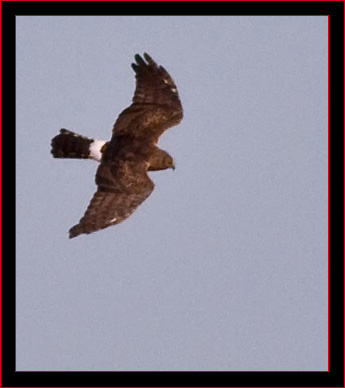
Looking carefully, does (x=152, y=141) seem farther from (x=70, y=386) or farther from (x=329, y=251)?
(x=70, y=386)

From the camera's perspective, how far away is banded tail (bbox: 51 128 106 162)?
1554 cm

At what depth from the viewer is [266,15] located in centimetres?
1452

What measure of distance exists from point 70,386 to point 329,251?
451 cm

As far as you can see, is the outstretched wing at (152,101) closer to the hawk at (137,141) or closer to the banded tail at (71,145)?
the hawk at (137,141)

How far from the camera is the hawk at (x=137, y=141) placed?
587 inches

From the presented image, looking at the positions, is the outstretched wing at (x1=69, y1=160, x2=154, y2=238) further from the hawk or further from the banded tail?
the banded tail

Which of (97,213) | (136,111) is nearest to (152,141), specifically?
(136,111)

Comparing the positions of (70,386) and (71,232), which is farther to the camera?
(71,232)

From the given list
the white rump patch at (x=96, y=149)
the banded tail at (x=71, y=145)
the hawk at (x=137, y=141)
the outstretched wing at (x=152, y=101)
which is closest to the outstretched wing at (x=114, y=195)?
the hawk at (x=137, y=141)

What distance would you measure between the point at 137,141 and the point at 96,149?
24.2 inches

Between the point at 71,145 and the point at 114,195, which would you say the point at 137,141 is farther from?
the point at 114,195

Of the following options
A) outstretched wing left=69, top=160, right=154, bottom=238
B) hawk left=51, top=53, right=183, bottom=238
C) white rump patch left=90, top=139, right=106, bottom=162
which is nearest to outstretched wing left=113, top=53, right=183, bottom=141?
hawk left=51, top=53, right=183, bottom=238

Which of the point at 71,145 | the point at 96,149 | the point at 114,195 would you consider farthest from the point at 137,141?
the point at 114,195

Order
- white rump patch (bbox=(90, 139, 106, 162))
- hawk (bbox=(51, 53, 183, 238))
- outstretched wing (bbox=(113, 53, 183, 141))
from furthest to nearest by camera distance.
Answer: outstretched wing (bbox=(113, 53, 183, 141)) → white rump patch (bbox=(90, 139, 106, 162)) → hawk (bbox=(51, 53, 183, 238))
